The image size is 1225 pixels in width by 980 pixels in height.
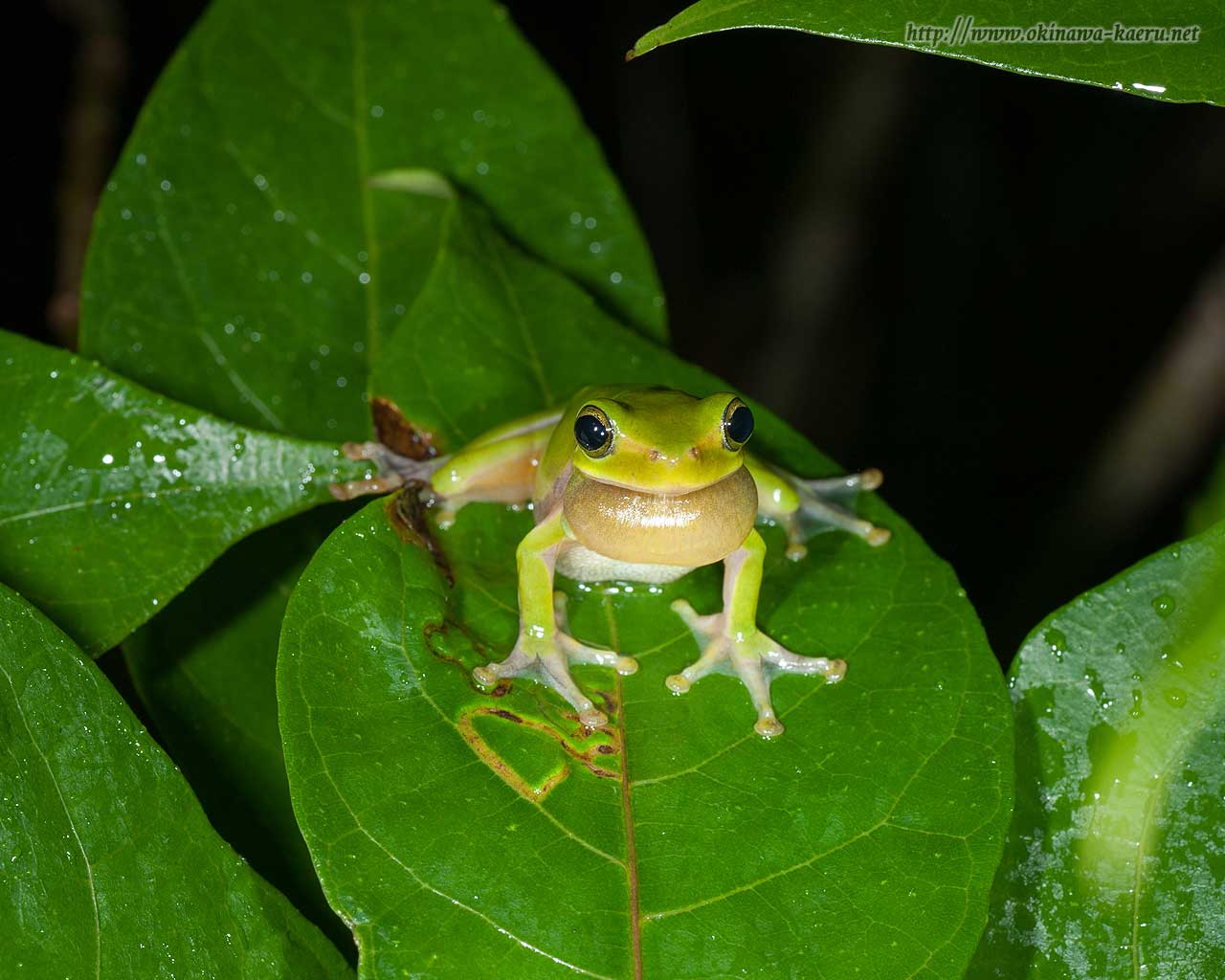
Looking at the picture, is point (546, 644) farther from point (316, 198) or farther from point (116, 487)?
point (316, 198)

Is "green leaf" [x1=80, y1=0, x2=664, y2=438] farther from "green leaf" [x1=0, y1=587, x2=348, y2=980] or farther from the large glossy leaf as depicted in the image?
"green leaf" [x1=0, y1=587, x2=348, y2=980]

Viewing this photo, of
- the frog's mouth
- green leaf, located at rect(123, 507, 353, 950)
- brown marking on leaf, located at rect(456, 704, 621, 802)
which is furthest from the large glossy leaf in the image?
green leaf, located at rect(123, 507, 353, 950)

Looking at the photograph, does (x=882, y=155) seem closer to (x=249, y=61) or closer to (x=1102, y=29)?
(x=249, y=61)

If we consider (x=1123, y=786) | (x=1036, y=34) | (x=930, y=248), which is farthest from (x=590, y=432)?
(x=930, y=248)

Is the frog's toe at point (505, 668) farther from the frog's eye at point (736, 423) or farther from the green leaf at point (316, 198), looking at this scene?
the green leaf at point (316, 198)

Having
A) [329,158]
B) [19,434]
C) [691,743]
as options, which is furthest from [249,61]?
[691,743]

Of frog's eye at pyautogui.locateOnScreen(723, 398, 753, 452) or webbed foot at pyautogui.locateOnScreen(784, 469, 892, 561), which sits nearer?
frog's eye at pyautogui.locateOnScreen(723, 398, 753, 452)
